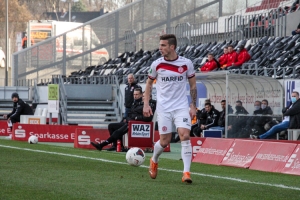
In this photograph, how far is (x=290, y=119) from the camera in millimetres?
20500

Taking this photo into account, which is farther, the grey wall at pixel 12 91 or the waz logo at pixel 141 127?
the grey wall at pixel 12 91

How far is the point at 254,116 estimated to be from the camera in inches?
852

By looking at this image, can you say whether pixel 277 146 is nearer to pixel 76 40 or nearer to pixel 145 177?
pixel 145 177

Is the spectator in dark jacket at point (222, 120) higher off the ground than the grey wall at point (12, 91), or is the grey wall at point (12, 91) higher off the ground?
the grey wall at point (12, 91)

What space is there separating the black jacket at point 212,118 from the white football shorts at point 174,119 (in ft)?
42.6

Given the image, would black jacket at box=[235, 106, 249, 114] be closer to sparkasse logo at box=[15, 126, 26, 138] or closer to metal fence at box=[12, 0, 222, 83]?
sparkasse logo at box=[15, 126, 26, 138]

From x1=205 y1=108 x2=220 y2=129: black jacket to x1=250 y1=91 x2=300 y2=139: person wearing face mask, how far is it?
2810 mm

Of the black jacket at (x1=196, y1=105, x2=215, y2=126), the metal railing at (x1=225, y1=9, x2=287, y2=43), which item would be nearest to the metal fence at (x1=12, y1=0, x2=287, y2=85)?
the metal railing at (x1=225, y1=9, x2=287, y2=43)

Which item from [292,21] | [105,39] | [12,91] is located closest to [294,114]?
[292,21]

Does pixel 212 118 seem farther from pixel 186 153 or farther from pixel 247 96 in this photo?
pixel 186 153

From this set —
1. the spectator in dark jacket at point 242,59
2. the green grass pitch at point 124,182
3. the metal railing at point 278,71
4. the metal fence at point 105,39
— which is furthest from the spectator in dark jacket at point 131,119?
the metal fence at point 105,39

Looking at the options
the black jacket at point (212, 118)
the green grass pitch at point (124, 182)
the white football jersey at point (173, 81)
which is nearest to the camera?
the green grass pitch at point (124, 182)

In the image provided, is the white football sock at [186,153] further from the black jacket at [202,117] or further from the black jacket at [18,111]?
the black jacket at [18,111]

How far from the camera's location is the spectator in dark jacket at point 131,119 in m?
20.1
